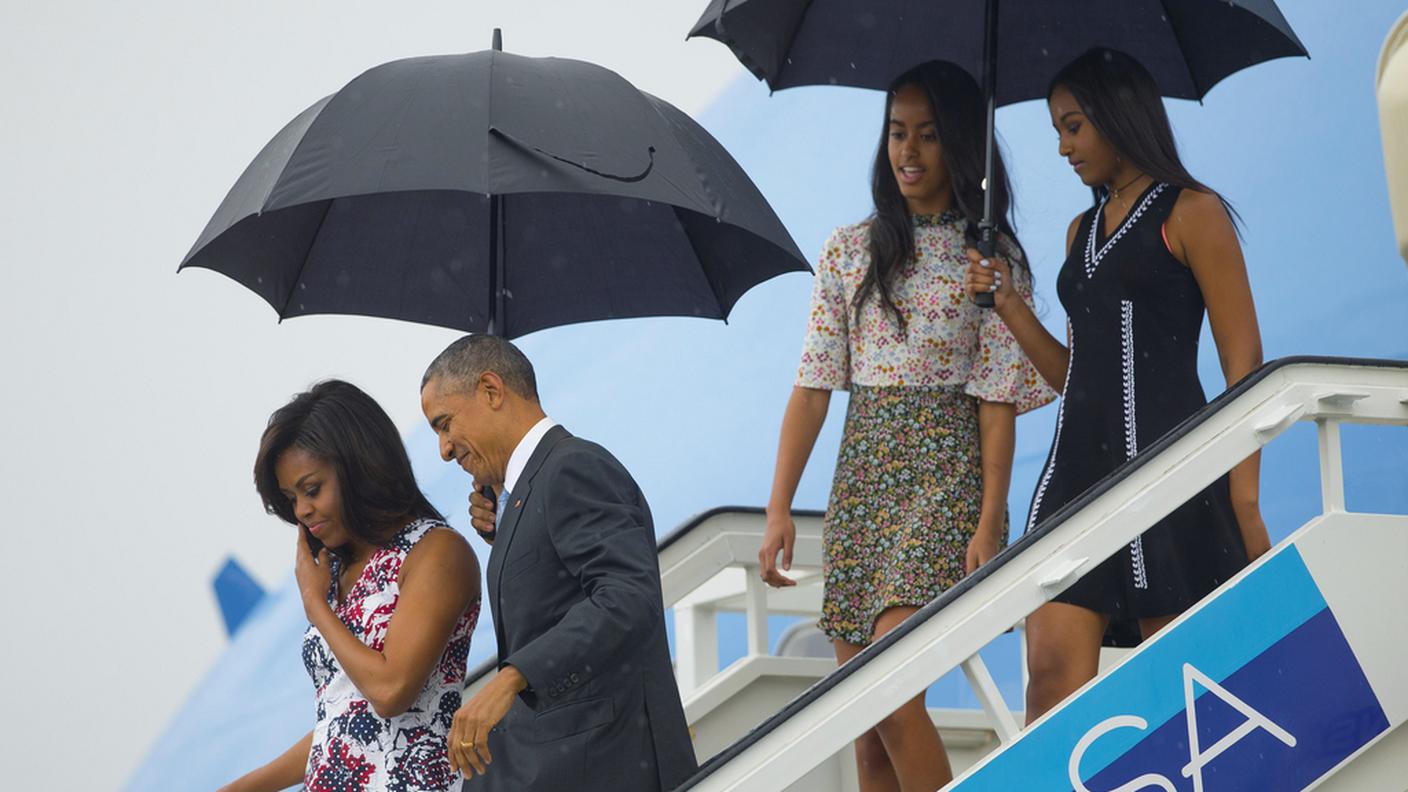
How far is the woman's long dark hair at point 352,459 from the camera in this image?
288cm

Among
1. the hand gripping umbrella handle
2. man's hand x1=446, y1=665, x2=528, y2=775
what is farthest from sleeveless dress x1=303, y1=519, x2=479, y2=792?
the hand gripping umbrella handle

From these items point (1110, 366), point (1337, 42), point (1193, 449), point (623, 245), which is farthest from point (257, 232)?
point (1337, 42)

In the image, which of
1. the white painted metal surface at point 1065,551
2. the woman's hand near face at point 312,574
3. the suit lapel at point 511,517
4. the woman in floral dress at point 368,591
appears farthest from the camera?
the woman's hand near face at point 312,574

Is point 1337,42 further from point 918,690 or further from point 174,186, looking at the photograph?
point 174,186

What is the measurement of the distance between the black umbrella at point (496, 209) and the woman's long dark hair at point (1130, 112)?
645 mm

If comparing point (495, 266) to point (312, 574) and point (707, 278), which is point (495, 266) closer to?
point (707, 278)

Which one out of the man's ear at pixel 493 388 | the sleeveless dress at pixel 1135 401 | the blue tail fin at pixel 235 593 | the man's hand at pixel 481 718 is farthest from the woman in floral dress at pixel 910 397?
the blue tail fin at pixel 235 593

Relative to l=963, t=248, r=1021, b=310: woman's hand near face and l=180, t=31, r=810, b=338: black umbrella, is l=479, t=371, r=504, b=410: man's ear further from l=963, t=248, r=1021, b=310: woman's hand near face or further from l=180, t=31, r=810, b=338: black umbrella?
l=963, t=248, r=1021, b=310: woman's hand near face

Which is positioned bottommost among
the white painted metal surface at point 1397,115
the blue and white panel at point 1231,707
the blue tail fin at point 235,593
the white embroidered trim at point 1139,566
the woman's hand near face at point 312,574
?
the blue tail fin at point 235,593

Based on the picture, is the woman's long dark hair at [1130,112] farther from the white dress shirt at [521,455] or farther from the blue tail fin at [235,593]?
the blue tail fin at [235,593]

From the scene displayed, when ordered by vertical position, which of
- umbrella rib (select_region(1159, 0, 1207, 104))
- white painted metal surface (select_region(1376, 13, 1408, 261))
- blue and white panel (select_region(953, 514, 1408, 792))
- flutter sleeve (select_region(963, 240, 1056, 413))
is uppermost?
umbrella rib (select_region(1159, 0, 1207, 104))

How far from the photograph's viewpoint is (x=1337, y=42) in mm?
6340

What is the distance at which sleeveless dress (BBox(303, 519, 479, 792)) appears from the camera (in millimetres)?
2756

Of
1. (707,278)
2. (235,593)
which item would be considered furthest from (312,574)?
(235,593)
